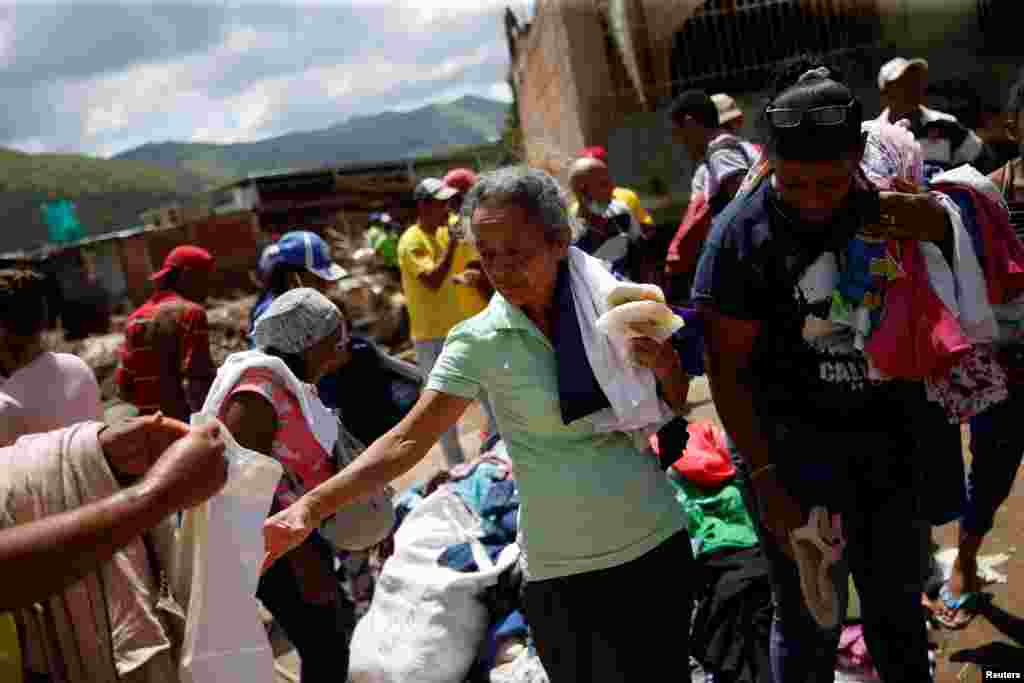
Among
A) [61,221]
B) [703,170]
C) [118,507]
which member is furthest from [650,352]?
[61,221]

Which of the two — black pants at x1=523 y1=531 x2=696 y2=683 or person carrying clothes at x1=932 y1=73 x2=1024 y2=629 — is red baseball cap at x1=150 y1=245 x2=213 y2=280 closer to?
black pants at x1=523 y1=531 x2=696 y2=683

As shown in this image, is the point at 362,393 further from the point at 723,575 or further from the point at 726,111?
the point at 726,111

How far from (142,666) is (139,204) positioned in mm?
86191

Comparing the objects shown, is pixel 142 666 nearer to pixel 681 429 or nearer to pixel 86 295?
pixel 681 429

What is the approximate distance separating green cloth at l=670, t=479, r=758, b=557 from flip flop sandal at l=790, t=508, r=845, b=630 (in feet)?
3.24

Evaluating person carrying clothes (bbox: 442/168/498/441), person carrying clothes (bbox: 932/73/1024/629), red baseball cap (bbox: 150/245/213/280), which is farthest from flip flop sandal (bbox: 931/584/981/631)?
red baseball cap (bbox: 150/245/213/280)

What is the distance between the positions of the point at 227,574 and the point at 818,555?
149cm

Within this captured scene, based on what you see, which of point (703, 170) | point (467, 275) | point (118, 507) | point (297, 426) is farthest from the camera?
point (467, 275)

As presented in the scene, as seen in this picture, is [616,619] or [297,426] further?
[297,426]

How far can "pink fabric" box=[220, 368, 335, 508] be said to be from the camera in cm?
247

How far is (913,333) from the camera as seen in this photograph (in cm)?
212

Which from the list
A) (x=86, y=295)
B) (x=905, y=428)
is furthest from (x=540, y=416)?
(x=86, y=295)

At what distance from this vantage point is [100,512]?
129cm

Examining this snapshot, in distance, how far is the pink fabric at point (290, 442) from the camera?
2.47 meters
